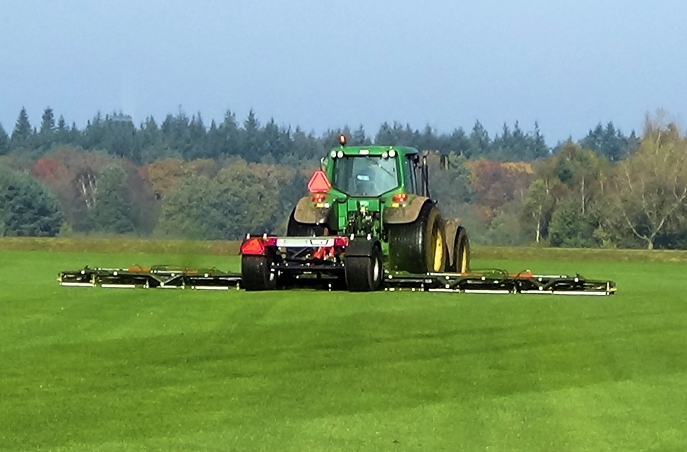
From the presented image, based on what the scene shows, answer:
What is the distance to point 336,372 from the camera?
8898 mm

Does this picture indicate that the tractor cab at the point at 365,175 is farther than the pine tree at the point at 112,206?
No

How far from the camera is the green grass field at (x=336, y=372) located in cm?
674

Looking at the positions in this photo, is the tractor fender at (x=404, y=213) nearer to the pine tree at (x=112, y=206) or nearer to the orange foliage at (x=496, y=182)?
the pine tree at (x=112, y=206)

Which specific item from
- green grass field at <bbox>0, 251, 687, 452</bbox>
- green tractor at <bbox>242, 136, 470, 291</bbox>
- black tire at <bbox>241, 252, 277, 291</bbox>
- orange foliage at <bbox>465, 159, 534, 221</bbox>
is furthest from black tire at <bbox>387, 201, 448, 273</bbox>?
orange foliage at <bbox>465, 159, 534, 221</bbox>

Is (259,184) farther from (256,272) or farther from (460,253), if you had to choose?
(256,272)

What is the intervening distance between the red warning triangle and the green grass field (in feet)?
6.50

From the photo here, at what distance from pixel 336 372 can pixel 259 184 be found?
25.3 meters

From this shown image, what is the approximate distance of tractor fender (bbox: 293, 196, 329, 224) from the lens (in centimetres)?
1623

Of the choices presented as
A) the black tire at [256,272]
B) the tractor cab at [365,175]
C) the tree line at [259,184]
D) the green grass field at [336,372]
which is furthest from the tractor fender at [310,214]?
the tree line at [259,184]

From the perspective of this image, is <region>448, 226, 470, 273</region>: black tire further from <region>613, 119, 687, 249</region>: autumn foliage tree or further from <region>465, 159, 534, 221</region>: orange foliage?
<region>613, 119, 687, 249</region>: autumn foliage tree

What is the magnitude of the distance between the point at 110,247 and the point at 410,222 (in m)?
14.1

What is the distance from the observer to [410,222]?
1606cm

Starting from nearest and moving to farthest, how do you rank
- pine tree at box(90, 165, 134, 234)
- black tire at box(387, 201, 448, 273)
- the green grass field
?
the green grass field < black tire at box(387, 201, 448, 273) < pine tree at box(90, 165, 134, 234)

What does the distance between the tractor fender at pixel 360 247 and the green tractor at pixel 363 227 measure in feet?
A: 0.04
